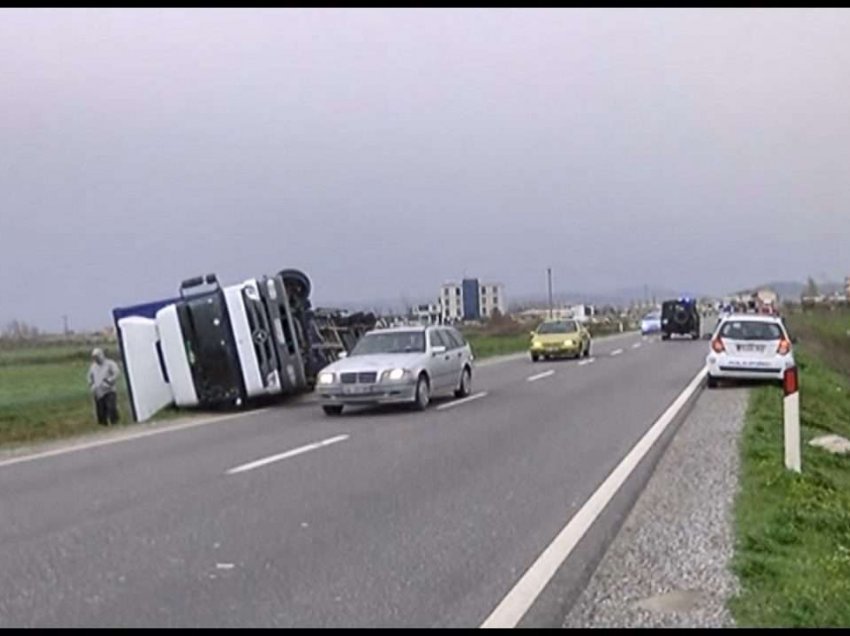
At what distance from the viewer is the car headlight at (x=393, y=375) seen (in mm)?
20703

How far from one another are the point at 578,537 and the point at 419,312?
36.8 metres

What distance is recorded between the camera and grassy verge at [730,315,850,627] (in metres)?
6.80

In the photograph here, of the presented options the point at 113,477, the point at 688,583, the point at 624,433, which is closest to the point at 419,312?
the point at 624,433

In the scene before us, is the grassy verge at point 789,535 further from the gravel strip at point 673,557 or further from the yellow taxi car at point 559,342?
the yellow taxi car at point 559,342

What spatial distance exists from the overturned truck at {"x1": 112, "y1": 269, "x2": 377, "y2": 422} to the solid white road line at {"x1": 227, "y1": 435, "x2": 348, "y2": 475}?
288 inches

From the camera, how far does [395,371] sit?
20781 mm

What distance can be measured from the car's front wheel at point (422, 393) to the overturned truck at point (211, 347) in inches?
164

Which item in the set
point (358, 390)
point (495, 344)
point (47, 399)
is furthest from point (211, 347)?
point (495, 344)

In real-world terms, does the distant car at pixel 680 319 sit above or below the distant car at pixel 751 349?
below

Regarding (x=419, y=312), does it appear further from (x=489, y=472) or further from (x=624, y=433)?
(x=489, y=472)

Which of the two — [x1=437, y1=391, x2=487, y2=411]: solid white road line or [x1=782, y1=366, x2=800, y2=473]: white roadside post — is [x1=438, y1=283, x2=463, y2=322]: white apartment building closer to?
[x1=437, y1=391, x2=487, y2=411]: solid white road line

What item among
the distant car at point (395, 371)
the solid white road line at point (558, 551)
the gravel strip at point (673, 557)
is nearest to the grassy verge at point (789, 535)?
the gravel strip at point (673, 557)

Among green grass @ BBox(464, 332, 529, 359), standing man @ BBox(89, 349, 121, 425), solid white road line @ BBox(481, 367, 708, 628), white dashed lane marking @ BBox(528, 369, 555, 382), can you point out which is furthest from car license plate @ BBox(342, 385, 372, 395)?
green grass @ BBox(464, 332, 529, 359)

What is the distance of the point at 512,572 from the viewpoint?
7.96 meters
